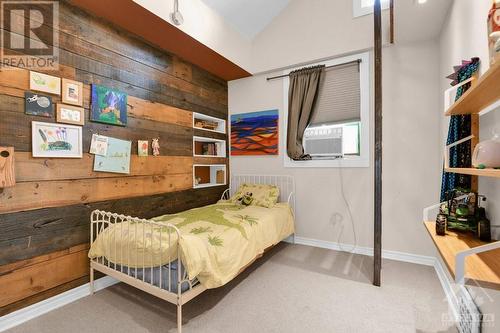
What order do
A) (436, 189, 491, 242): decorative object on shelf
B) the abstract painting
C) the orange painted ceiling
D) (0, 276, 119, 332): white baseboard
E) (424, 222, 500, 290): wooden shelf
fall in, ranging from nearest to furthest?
(424, 222, 500, 290): wooden shelf, (436, 189, 491, 242): decorative object on shelf, (0, 276, 119, 332): white baseboard, the orange painted ceiling, the abstract painting

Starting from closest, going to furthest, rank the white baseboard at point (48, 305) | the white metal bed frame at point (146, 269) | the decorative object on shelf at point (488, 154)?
the decorative object on shelf at point (488, 154) → the white metal bed frame at point (146, 269) → the white baseboard at point (48, 305)

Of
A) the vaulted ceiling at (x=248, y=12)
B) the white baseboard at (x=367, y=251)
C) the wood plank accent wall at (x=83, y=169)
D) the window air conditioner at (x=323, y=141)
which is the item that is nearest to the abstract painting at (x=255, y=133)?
the window air conditioner at (x=323, y=141)

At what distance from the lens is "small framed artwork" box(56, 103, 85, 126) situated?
6.55 ft

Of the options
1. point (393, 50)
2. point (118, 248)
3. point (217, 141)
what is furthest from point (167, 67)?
point (393, 50)

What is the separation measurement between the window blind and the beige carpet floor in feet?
6.23

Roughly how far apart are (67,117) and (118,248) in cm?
121

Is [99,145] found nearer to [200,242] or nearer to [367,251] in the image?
[200,242]

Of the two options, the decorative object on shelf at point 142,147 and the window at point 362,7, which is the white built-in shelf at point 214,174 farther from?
the window at point 362,7

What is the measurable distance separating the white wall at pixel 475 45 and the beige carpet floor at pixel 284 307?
1.03 meters

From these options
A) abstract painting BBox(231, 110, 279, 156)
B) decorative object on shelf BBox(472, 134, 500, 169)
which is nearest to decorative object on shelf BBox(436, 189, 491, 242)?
decorative object on shelf BBox(472, 134, 500, 169)

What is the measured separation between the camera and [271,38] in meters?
3.54

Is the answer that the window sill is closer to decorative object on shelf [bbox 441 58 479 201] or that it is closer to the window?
decorative object on shelf [bbox 441 58 479 201]

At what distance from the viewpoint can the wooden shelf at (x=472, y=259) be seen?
0.86 metres
